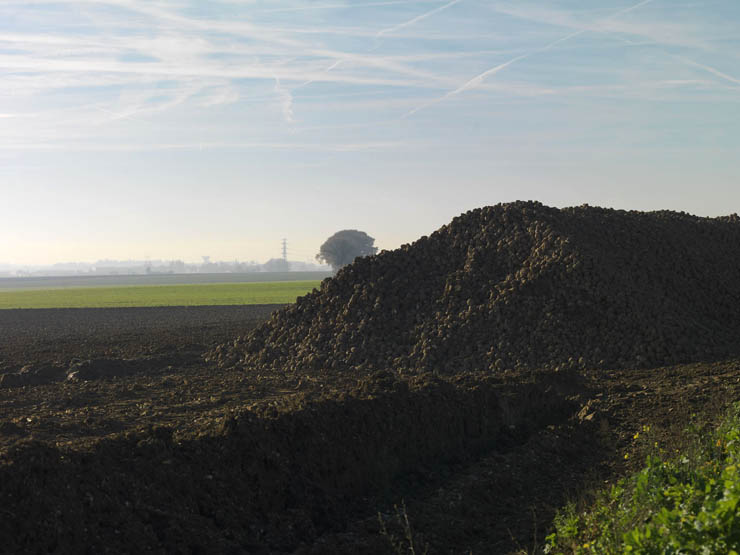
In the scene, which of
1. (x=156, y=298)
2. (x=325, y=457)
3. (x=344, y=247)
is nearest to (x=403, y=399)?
(x=325, y=457)

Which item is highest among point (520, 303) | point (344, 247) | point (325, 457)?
point (344, 247)

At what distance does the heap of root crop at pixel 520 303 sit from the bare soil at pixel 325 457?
1.58 metres

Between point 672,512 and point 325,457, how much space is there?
5.40m

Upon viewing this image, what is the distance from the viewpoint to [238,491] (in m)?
8.91

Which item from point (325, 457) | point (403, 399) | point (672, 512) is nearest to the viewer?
point (672, 512)

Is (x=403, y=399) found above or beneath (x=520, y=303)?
beneath

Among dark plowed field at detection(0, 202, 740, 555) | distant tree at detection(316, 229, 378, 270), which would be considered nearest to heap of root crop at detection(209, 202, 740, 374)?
dark plowed field at detection(0, 202, 740, 555)

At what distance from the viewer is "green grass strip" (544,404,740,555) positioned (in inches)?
222

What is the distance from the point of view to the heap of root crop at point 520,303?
19578 millimetres

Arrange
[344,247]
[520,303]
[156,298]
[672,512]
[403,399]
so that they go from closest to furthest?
[672,512]
[403,399]
[520,303]
[156,298]
[344,247]

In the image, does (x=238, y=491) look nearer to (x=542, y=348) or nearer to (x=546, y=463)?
(x=546, y=463)

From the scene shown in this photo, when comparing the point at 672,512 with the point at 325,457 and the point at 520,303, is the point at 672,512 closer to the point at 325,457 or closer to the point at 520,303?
the point at 325,457

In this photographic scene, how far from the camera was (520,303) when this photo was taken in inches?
816

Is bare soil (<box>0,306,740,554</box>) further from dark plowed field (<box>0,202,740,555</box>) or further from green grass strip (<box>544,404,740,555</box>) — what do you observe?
A: green grass strip (<box>544,404,740,555</box>)
